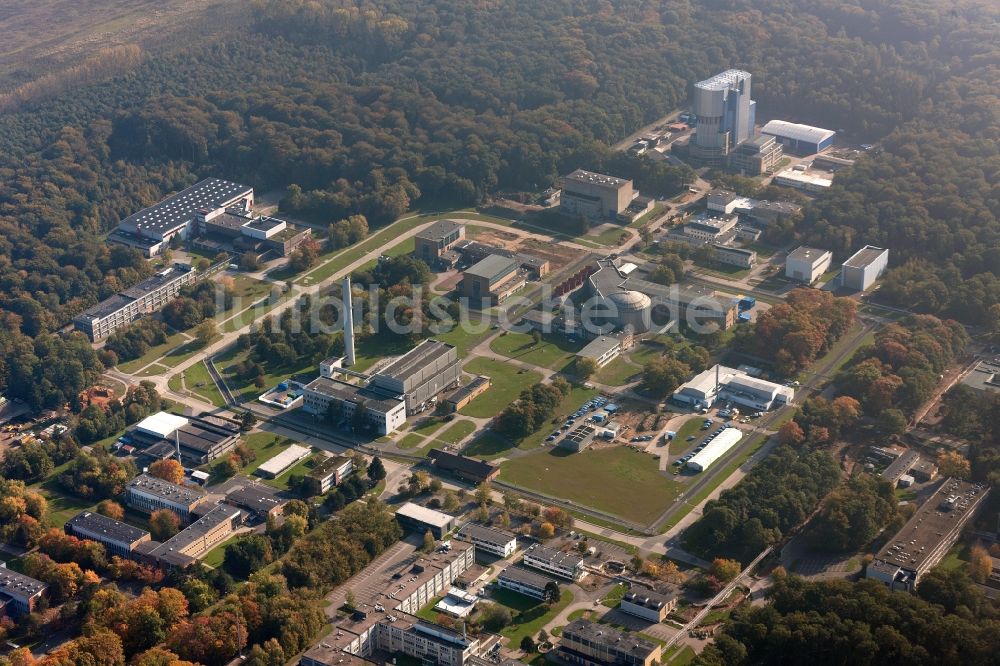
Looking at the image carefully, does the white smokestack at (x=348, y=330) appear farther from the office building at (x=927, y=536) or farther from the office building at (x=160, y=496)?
the office building at (x=927, y=536)

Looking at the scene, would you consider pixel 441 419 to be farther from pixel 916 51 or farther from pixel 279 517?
pixel 916 51

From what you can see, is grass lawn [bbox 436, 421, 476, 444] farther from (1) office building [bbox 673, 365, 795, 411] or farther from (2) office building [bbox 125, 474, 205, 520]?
(2) office building [bbox 125, 474, 205, 520]

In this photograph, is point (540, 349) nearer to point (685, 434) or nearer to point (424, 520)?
point (685, 434)

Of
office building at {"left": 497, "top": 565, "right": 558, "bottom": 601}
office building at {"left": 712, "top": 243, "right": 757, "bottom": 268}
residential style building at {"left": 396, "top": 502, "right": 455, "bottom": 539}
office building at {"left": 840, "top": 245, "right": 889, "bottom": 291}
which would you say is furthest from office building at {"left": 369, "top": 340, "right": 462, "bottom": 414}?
office building at {"left": 840, "top": 245, "right": 889, "bottom": 291}

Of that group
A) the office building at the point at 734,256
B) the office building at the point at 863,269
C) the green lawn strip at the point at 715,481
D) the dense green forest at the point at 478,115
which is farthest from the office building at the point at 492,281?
the green lawn strip at the point at 715,481

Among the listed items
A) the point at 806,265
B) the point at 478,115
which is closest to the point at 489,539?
the point at 806,265

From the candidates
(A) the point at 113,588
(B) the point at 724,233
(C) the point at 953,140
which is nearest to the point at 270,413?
(A) the point at 113,588
